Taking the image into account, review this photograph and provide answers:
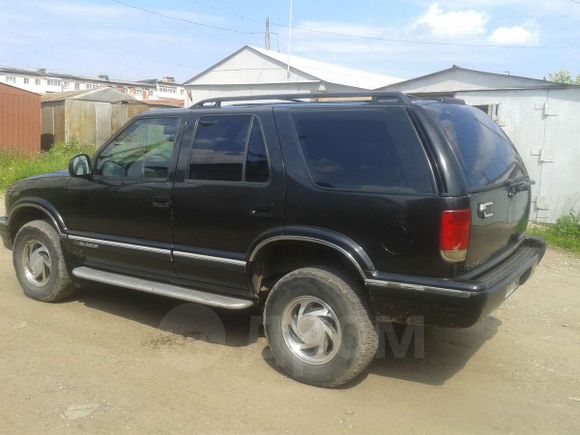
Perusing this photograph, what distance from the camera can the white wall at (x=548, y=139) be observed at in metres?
9.40

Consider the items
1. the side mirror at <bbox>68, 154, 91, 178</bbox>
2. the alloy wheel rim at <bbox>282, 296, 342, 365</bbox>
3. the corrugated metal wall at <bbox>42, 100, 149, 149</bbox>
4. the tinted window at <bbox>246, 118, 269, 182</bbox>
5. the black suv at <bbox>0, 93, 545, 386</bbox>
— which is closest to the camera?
the black suv at <bbox>0, 93, 545, 386</bbox>

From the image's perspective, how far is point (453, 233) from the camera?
343 centimetres

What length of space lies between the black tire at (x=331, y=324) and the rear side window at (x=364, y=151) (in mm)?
649

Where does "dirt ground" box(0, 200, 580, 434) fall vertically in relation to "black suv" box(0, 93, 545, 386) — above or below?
below

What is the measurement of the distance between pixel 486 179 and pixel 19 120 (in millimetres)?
17259

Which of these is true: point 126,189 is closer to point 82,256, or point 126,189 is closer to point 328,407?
point 82,256

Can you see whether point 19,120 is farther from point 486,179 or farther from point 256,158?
point 486,179

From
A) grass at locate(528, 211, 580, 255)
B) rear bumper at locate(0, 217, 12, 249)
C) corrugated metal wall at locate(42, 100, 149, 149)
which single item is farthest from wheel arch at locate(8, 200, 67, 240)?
corrugated metal wall at locate(42, 100, 149, 149)

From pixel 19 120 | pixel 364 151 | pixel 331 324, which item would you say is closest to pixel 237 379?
pixel 331 324

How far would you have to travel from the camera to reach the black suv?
11.6 feet

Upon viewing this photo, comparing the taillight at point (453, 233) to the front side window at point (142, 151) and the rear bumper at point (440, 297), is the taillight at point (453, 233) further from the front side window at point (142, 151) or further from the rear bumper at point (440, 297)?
the front side window at point (142, 151)

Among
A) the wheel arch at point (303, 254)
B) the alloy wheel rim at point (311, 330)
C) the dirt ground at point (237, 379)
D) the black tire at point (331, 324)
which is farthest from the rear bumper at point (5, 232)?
the alloy wheel rim at point (311, 330)

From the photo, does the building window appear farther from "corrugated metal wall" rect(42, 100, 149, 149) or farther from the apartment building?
"corrugated metal wall" rect(42, 100, 149, 149)

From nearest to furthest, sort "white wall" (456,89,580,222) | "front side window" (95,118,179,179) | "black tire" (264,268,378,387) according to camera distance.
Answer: "black tire" (264,268,378,387)
"front side window" (95,118,179,179)
"white wall" (456,89,580,222)
